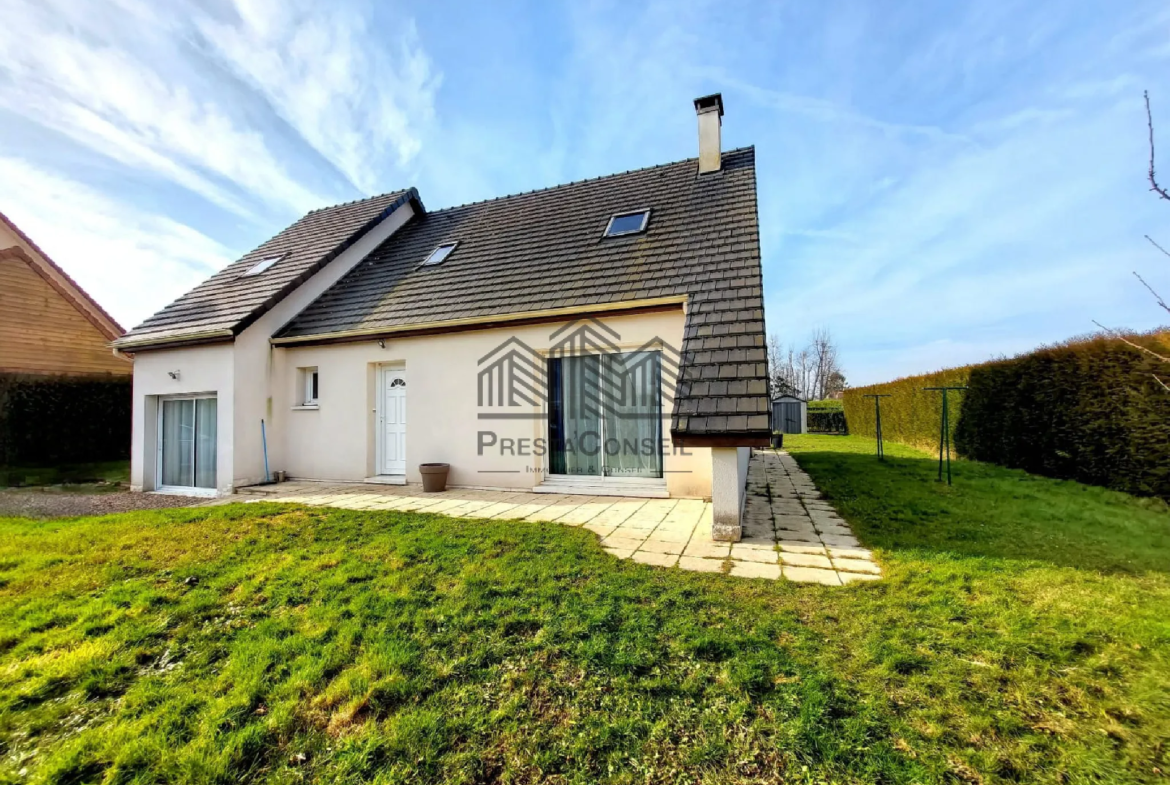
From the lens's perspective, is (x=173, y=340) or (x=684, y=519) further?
(x=173, y=340)

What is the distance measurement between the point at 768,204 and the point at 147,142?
12985 millimetres

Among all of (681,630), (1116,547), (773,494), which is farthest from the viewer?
(773,494)

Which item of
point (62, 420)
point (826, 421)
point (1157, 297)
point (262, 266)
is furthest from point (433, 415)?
point (826, 421)

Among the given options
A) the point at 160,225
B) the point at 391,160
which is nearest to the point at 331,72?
the point at 391,160

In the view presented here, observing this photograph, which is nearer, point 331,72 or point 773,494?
point 773,494

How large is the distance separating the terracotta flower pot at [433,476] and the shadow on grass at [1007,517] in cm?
632

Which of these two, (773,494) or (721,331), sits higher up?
(721,331)

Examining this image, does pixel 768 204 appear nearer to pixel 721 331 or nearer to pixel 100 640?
pixel 721 331

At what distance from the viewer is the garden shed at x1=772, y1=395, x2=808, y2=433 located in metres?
24.6

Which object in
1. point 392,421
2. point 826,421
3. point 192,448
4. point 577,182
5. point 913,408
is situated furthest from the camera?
point 826,421

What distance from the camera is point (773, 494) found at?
727cm

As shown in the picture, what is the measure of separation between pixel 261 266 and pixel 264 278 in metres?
1.06

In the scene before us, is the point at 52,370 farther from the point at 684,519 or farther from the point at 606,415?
the point at 684,519

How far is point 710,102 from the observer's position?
372 inches
